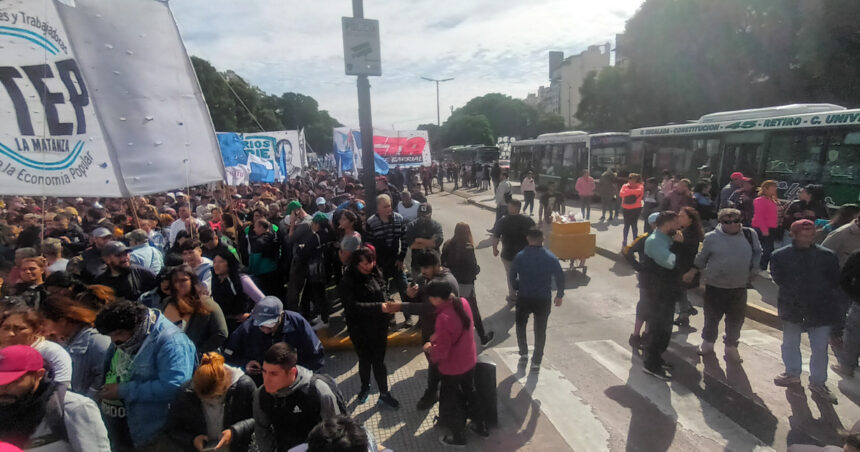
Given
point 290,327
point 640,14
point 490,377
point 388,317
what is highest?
point 640,14

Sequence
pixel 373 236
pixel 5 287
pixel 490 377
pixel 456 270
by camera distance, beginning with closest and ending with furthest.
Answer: pixel 490 377, pixel 5 287, pixel 456 270, pixel 373 236

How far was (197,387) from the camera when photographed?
2.82 metres

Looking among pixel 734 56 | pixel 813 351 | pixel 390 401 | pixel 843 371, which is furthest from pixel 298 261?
pixel 734 56

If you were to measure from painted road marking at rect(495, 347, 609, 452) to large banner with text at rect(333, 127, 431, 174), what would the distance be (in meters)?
8.93

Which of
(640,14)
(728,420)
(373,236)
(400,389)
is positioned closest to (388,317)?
(400,389)

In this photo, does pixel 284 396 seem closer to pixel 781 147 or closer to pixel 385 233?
pixel 385 233

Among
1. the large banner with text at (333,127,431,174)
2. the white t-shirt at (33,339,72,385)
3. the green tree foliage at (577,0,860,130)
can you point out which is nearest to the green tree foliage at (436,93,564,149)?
the green tree foliage at (577,0,860,130)

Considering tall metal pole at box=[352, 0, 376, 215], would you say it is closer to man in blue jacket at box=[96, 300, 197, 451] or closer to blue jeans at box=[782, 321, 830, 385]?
man in blue jacket at box=[96, 300, 197, 451]

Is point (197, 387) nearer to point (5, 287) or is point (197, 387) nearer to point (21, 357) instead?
point (21, 357)

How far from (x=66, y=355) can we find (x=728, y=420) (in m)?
5.12

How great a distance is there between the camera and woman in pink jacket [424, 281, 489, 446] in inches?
151

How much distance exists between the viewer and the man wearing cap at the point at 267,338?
3355mm

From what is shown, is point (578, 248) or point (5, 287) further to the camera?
point (578, 248)

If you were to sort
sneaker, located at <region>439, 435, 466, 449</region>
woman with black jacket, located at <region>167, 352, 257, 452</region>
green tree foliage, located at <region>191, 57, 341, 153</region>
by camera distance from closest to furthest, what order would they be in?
woman with black jacket, located at <region>167, 352, 257, 452</region> < sneaker, located at <region>439, 435, 466, 449</region> < green tree foliage, located at <region>191, 57, 341, 153</region>
